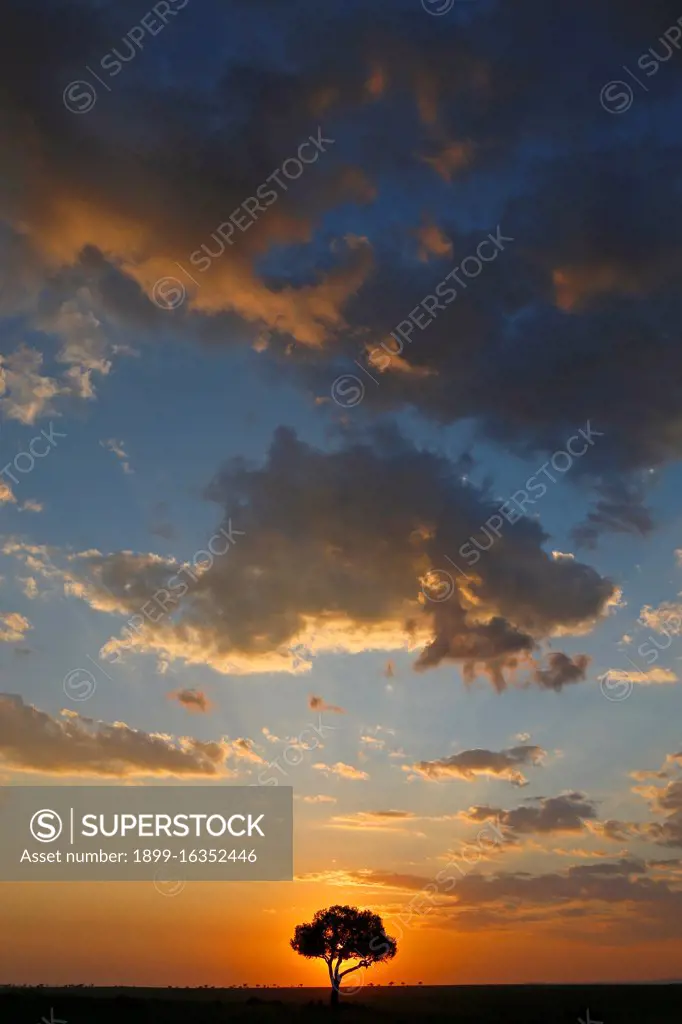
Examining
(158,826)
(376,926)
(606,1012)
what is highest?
(158,826)

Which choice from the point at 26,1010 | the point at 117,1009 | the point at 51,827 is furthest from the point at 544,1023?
the point at 51,827

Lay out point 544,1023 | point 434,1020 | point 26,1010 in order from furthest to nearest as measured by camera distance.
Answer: point 544,1023, point 434,1020, point 26,1010

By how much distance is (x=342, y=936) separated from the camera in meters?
98.7

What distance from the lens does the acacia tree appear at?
98.7 metres

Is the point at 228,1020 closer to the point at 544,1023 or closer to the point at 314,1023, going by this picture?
the point at 314,1023

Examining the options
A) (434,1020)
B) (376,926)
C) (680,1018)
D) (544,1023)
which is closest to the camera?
→ (434,1020)

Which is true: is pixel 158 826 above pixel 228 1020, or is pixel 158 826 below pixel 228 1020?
above

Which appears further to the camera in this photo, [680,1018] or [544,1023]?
[680,1018]

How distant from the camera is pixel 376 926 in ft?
326

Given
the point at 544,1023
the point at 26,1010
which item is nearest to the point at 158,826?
the point at 26,1010

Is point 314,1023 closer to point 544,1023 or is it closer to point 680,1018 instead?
point 544,1023

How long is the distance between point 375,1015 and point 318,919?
14696 millimetres

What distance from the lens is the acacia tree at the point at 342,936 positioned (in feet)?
324

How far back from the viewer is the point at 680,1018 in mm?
90312
